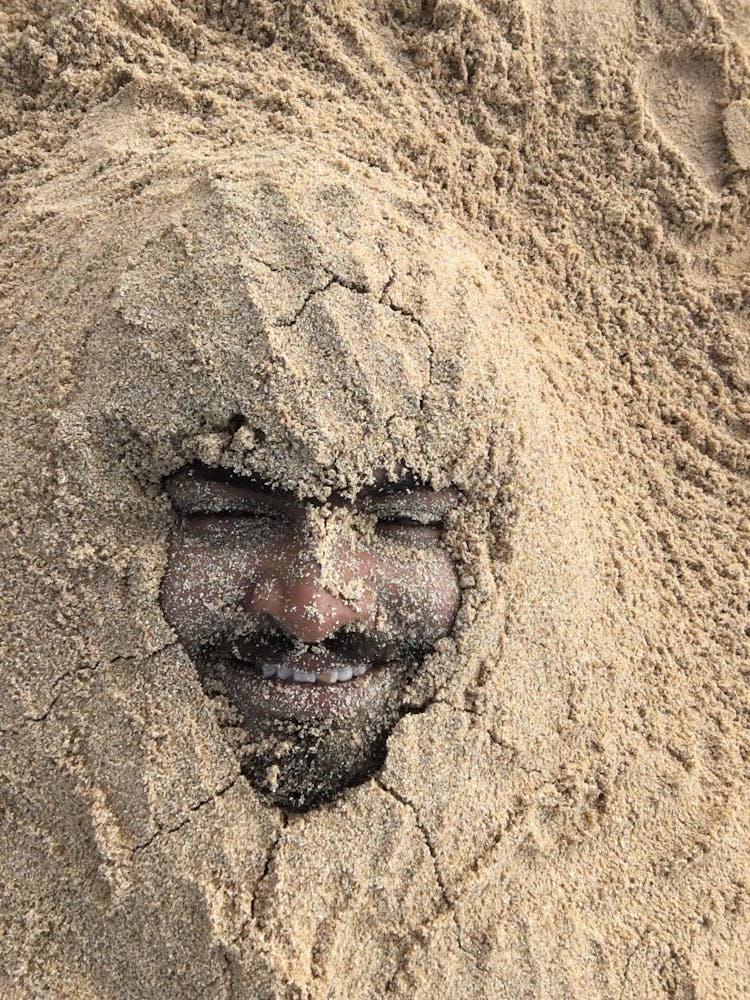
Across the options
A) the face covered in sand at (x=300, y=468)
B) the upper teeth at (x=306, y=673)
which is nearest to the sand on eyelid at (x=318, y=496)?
the face covered in sand at (x=300, y=468)

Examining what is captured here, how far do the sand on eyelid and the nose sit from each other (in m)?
0.15

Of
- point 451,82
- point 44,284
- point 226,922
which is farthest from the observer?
point 451,82

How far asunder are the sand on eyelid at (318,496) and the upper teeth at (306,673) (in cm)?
12

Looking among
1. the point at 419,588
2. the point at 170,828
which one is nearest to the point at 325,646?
the point at 419,588

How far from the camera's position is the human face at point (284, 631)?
4.97ft

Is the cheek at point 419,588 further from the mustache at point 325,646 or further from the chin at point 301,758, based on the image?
the chin at point 301,758

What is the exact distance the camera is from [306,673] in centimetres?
154

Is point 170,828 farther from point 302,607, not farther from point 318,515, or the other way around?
point 318,515

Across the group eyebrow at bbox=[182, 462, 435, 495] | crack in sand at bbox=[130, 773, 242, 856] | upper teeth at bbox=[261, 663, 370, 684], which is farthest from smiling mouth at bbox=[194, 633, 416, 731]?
eyebrow at bbox=[182, 462, 435, 495]

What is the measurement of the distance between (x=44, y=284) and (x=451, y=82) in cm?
115

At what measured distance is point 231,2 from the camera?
2.08 metres

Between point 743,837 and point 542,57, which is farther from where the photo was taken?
point 542,57

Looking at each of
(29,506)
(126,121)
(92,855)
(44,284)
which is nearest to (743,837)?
(92,855)

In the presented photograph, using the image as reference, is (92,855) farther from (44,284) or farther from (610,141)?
(610,141)
